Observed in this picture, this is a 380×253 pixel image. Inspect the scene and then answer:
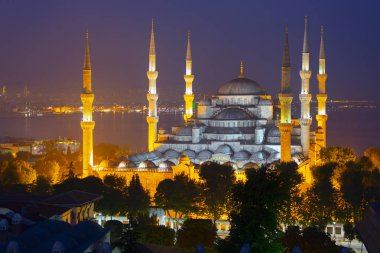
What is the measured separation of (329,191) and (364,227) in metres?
11.6

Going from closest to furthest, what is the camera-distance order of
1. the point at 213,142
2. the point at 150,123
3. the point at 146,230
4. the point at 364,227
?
1. the point at 364,227
2. the point at 146,230
3. the point at 213,142
4. the point at 150,123

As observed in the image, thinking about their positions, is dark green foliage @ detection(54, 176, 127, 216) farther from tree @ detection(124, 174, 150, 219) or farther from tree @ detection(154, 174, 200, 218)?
tree @ detection(154, 174, 200, 218)

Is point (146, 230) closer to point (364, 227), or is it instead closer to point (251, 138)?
point (364, 227)

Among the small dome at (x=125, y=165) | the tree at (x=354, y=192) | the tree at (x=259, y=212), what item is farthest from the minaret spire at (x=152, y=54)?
the tree at (x=259, y=212)

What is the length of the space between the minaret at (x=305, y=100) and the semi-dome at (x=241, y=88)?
3.55 meters

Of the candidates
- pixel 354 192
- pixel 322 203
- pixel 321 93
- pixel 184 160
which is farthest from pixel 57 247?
pixel 321 93

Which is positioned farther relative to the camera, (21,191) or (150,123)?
(150,123)

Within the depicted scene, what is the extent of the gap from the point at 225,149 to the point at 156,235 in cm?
1513

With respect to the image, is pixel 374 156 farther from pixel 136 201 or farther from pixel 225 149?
pixel 136 201

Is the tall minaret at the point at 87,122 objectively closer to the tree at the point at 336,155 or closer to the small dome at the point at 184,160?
the small dome at the point at 184,160

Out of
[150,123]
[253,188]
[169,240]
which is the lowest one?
[169,240]

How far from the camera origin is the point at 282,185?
20438 millimetres

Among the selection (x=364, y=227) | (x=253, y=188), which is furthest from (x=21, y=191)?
(x=364, y=227)

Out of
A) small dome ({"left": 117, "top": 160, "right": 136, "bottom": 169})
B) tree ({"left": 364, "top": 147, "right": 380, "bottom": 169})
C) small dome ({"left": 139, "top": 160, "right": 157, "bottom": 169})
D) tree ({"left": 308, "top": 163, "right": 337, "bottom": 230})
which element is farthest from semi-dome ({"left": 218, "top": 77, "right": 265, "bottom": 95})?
tree ({"left": 308, "top": 163, "right": 337, "bottom": 230})
